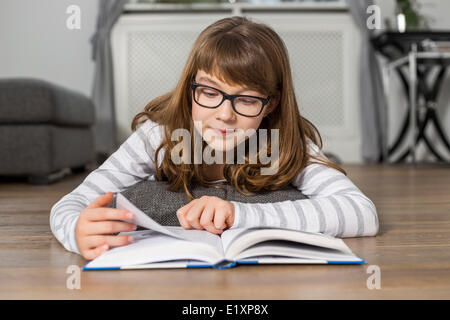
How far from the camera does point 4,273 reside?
623 millimetres

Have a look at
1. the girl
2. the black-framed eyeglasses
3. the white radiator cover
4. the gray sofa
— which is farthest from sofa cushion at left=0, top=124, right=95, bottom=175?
the black-framed eyeglasses

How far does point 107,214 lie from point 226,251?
172 mm

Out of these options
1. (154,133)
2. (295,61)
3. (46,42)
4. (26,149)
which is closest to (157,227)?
(154,133)

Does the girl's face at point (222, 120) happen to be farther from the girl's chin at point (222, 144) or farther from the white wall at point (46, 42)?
the white wall at point (46, 42)

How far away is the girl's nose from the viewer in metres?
0.82

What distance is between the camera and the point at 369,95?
3.26 meters

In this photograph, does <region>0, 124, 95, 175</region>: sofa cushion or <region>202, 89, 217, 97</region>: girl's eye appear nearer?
<region>202, 89, 217, 97</region>: girl's eye

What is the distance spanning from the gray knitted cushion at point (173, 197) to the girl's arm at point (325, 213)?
0.13 meters

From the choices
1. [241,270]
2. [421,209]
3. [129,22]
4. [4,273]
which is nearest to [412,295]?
[241,270]

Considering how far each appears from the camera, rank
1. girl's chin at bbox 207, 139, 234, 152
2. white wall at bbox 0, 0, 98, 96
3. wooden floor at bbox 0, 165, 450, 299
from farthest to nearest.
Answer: white wall at bbox 0, 0, 98, 96 → girl's chin at bbox 207, 139, 234, 152 → wooden floor at bbox 0, 165, 450, 299

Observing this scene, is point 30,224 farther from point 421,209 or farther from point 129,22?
point 129,22

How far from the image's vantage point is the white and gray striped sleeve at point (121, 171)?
85 cm

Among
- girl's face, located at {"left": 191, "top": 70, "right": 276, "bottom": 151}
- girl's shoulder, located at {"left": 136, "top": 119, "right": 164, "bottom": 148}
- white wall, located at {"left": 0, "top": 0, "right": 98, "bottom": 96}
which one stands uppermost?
white wall, located at {"left": 0, "top": 0, "right": 98, "bottom": 96}

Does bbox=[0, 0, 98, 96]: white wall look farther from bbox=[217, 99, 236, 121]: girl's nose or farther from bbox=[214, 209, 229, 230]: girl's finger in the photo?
bbox=[214, 209, 229, 230]: girl's finger
